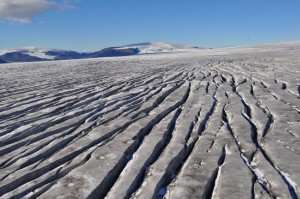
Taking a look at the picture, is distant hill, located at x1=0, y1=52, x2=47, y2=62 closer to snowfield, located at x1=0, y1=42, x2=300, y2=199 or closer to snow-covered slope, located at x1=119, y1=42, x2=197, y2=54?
snow-covered slope, located at x1=119, y1=42, x2=197, y2=54

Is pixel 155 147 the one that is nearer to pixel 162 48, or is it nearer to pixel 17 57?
pixel 17 57

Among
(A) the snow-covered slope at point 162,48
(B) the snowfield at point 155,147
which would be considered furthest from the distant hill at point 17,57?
(B) the snowfield at point 155,147

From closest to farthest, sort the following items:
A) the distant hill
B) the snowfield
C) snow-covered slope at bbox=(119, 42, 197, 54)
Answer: the snowfield → the distant hill → snow-covered slope at bbox=(119, 42, 197, 54)

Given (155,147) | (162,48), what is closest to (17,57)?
(162,48)

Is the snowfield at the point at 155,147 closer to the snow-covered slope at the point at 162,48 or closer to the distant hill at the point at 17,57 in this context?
the snow-covered slope at the point at 162,48

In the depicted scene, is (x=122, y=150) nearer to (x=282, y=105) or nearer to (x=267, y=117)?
(x=267, y=117)

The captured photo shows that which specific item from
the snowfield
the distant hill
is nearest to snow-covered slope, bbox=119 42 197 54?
the distant hill

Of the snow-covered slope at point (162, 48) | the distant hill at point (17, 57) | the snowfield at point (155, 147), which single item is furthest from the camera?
the snow-covered slope at point (162, 48)

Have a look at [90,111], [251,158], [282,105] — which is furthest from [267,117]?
[90,111]

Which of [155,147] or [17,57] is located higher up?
[155,147]

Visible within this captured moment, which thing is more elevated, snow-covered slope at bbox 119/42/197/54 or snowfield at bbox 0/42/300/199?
snowfield at bbox 0/42/300/199

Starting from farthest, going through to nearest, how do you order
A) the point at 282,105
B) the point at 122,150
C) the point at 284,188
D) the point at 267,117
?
1. the point at 282,105
2. the point at 267,117
3. the point at 122,150
4. the point at 284,188
